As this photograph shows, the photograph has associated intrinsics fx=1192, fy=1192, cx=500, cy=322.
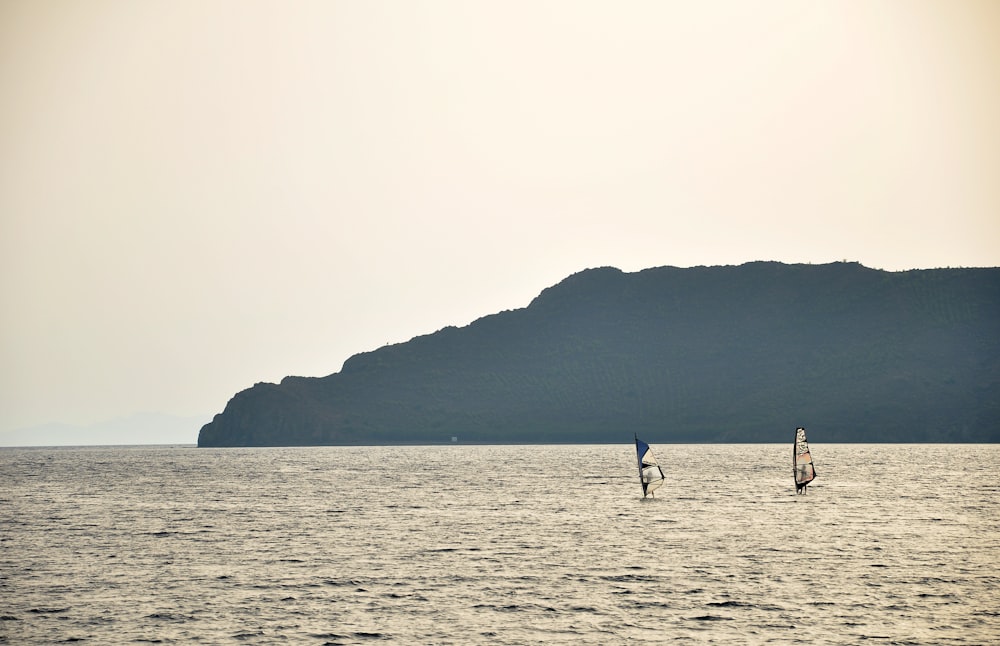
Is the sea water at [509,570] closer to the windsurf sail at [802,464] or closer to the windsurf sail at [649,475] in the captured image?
the windsurf sail at [649,475]

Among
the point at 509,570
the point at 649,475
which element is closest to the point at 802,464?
the point at 649,475

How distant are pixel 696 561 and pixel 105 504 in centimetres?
7854

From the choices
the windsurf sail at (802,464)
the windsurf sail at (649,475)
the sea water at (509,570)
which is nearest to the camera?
the sea water at (509,570)

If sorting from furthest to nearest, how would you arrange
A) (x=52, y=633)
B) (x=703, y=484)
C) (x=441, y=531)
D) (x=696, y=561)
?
(x=703, y=484) < (x=441, y=531) < (x=696, y=561) < (x=52, y=633)

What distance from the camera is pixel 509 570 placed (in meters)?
68.4

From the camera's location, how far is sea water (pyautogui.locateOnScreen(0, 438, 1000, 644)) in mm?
51438

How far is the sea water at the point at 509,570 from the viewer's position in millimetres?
51438

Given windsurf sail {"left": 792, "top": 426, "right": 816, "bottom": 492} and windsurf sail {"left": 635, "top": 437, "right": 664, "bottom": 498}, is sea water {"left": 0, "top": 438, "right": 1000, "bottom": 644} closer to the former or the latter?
windsurf sail {"left": 635, "top": 437, "right": 664, "bottom": 498}

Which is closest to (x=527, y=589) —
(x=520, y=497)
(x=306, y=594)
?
(x=306, y=594)

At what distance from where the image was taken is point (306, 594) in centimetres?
6062

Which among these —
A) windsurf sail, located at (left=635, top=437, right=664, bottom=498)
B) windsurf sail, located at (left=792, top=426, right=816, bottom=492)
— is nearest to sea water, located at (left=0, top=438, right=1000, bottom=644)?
windsurf sail, located at (left=635, top=437, right=664, bottom=498)

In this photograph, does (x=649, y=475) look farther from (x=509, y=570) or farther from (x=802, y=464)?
(x=509, y=570)

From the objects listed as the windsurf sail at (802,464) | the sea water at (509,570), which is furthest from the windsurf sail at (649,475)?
the windsurf sail at (802,464)

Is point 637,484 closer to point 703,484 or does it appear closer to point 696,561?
point 703,484
